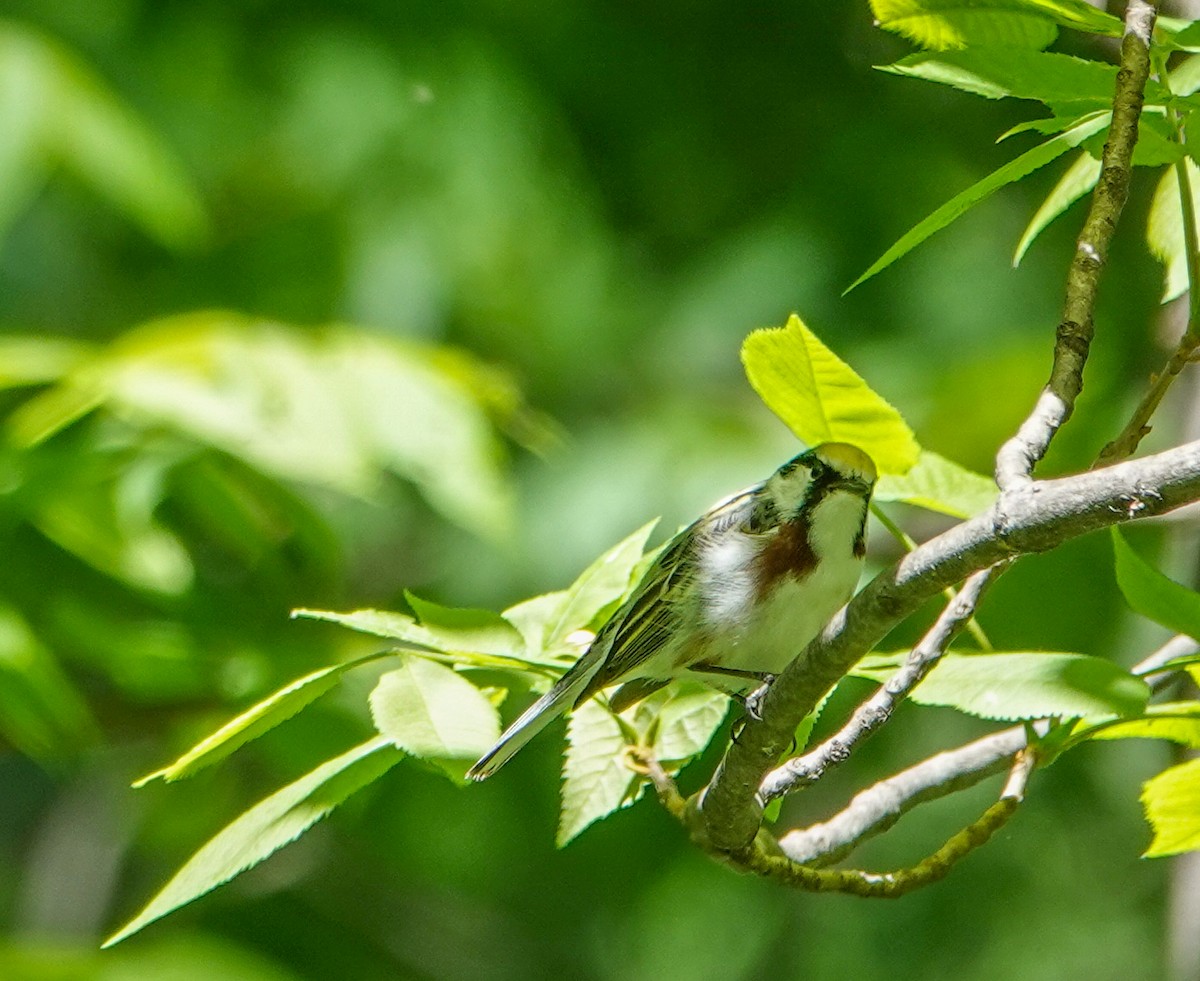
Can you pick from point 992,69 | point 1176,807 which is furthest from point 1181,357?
point 1176,807

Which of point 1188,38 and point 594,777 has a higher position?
point 1188,38

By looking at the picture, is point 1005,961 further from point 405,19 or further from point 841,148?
point 405,19

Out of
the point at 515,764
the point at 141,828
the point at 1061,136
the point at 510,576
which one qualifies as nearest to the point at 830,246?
the point at 510,576

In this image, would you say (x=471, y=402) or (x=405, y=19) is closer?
(x=471, y=402)

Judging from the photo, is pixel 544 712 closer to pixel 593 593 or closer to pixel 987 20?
pixel 593 593

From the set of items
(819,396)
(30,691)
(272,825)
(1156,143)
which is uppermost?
(1156,143)

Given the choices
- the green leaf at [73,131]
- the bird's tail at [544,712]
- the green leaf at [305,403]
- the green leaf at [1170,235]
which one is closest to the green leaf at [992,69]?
the green leaf at [1170,235]

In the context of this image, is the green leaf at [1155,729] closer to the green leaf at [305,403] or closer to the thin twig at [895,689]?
the thin twig at [895,689]
